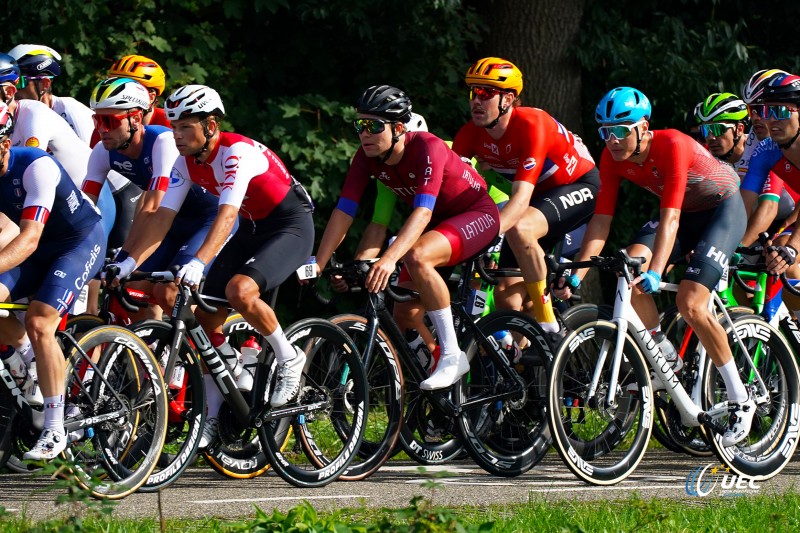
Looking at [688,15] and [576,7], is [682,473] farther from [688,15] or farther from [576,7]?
[688,15]

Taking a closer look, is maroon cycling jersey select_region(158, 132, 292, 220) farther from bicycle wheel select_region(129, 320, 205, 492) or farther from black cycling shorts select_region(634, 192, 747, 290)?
black cycling shorts select_region(634, 192, 747, 290)

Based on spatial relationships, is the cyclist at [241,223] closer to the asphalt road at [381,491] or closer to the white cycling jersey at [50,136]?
the asphalt road at [381,491]

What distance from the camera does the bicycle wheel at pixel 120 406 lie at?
736 cm

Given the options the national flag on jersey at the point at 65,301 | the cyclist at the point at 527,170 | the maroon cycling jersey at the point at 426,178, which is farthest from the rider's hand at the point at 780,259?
the national flag on jersey at the point at 65,301

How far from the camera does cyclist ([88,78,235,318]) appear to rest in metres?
8.55

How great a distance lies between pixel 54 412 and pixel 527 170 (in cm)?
357

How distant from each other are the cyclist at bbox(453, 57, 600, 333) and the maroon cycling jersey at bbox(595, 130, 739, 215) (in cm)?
55

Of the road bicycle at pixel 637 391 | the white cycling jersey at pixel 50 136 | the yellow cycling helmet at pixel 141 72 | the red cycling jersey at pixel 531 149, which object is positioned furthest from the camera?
the yellow cycling helmet at pixel 141 72

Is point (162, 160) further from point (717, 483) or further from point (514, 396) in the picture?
point (717, 483)

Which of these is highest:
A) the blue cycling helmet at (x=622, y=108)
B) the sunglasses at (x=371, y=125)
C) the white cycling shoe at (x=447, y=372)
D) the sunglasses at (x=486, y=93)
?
the blue cycling helmet at (x=622, y=108)

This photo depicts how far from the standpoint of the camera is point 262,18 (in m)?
14.4

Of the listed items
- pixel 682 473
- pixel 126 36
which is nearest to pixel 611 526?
pixel 682 473

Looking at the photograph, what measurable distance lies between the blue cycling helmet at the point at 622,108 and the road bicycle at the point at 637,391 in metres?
0.84

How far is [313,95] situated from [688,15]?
4.07 m
